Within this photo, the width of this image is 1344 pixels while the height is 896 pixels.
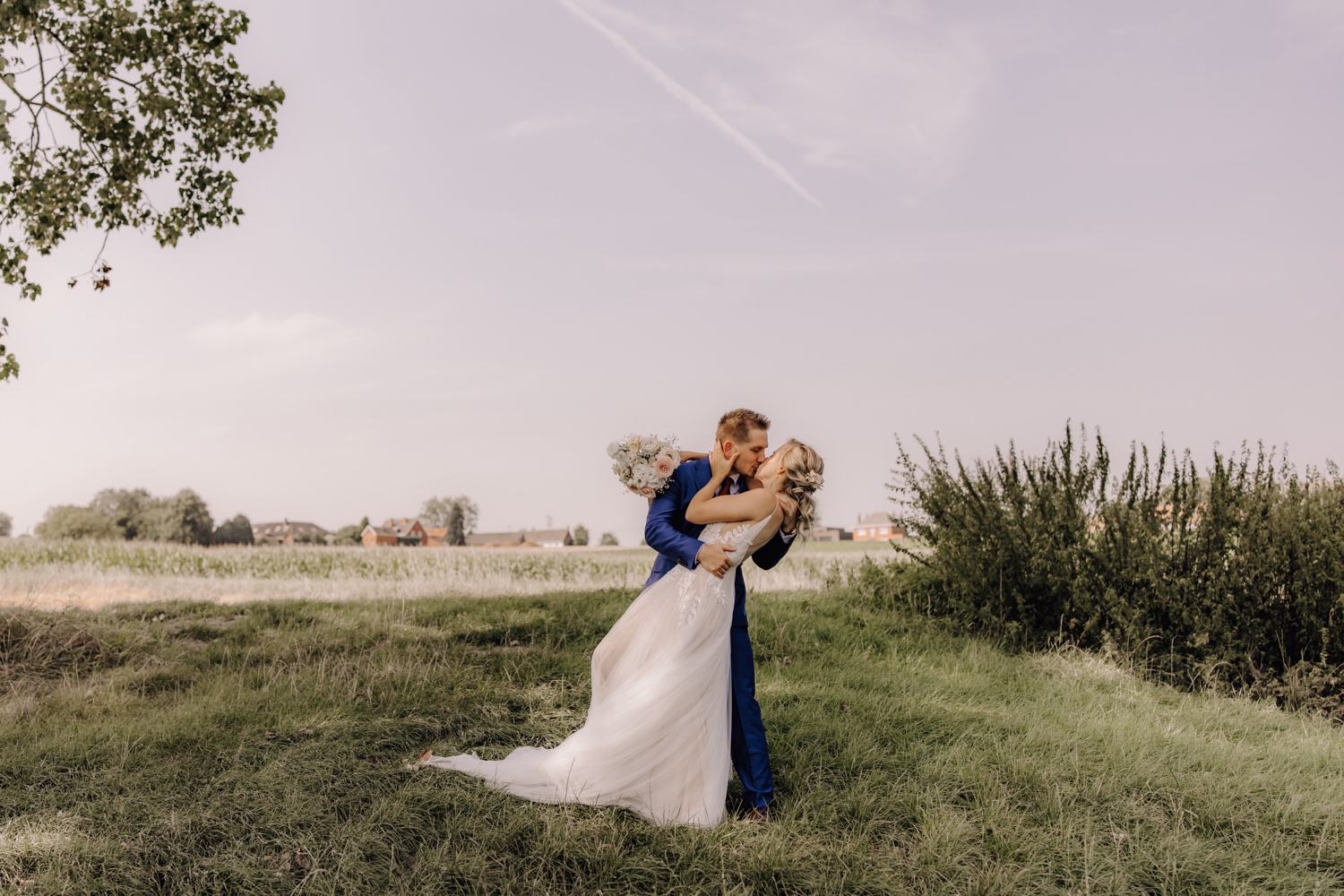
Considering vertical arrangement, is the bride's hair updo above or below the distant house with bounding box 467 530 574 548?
above

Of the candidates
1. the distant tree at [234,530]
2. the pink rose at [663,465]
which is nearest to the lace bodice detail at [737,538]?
the pink rose at [663,465]

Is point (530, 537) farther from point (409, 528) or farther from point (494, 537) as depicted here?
point (409, 528)

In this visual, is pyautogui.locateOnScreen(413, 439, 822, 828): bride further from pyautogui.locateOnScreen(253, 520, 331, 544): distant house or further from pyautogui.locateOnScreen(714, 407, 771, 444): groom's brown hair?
pyautogui.locateOnScreen(253, 520, 331, 544): distant house

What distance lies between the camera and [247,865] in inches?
188

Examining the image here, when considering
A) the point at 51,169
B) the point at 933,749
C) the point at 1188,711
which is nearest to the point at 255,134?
the point at 51,169

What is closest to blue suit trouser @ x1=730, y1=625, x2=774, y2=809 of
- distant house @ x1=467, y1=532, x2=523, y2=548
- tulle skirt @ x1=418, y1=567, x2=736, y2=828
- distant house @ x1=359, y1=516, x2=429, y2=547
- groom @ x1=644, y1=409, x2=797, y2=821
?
groom @ x1=644, y1=409, x2=797, y2=821

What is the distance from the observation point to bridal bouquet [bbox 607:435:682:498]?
5082 millimetres

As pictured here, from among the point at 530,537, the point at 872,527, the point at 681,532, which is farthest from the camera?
the point at 872,527

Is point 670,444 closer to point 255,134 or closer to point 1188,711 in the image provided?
point 1188,711

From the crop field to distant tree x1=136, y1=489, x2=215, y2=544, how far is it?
35.5 m

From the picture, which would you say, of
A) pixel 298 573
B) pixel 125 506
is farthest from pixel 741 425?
pixel 125 506

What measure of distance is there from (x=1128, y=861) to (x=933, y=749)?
1.81m

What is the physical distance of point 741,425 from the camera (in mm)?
5109

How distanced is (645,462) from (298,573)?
1978cm
